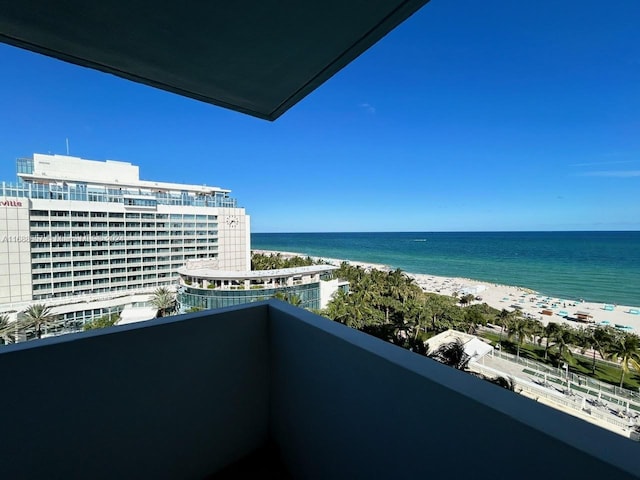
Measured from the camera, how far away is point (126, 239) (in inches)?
760

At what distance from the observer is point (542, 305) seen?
47.3 feet

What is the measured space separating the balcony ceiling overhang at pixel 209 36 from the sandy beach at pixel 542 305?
14.2 m

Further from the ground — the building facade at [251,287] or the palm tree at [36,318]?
the building facade at [251,287]

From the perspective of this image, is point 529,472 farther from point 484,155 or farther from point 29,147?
point 29,147

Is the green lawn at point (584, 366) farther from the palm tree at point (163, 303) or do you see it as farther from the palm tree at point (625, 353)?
the palm tree at point (163, 303)

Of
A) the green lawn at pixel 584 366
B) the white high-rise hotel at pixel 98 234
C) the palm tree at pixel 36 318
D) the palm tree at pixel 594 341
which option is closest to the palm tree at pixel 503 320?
the green lawn at pixel 584 366

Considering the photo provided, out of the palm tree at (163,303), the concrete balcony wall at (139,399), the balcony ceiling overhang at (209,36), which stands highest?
the balcony ceiling overhang at (209,36)

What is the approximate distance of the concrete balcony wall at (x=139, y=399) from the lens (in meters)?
0.88

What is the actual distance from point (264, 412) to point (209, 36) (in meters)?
1.59

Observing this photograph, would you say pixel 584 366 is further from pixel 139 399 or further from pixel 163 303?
pixel 163 303

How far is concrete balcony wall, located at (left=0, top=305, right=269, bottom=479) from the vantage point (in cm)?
88

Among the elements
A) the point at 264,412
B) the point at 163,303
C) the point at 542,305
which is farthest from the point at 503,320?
the point at 163,303

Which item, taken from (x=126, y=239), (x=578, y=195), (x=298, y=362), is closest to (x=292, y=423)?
(x=298, y=362)

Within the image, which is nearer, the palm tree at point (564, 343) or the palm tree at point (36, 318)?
the palm tree at point (564, 343)
